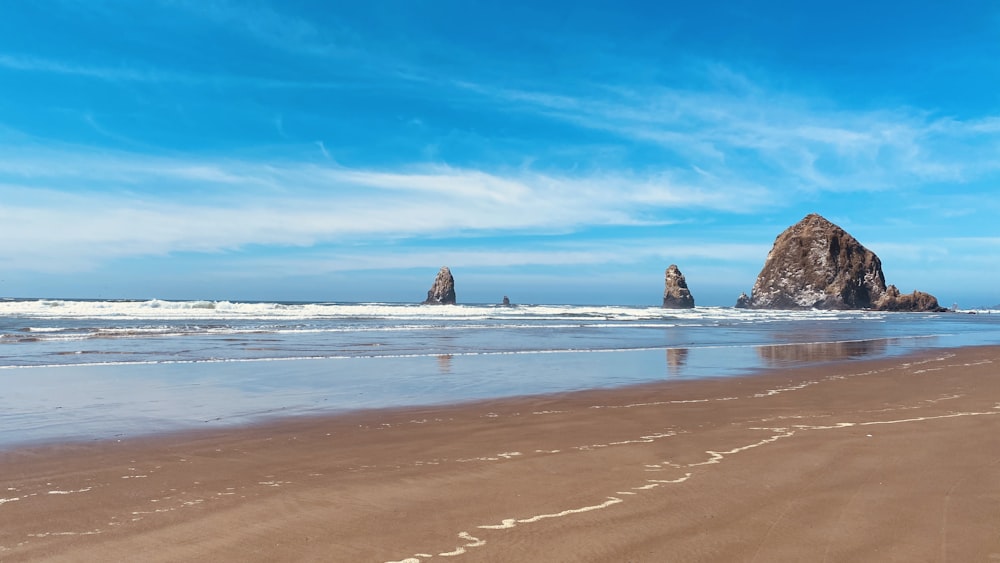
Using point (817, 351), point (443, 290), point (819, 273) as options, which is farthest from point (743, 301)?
point (817, 351)

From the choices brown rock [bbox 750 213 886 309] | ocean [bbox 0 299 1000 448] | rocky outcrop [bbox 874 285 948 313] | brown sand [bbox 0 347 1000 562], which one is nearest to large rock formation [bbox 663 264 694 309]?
brown rock [bbox 750 213 886 309]

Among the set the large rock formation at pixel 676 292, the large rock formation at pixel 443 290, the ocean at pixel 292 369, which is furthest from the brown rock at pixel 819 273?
the ocean at pixel 292 369

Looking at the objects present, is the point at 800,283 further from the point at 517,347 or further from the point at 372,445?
the point at 372,445

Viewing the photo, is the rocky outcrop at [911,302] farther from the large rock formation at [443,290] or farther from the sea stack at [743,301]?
the large rock formation at [443,290]

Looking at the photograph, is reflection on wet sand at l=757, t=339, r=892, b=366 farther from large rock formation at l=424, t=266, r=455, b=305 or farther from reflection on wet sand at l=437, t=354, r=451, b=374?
large rock formation at l=424, t=266, r=455, b=305

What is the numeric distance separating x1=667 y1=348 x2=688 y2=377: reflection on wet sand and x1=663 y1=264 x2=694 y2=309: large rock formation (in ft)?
249

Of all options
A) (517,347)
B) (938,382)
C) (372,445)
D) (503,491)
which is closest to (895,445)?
(503,491)

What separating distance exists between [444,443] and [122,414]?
4188 millimetres

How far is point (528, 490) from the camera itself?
4.16m

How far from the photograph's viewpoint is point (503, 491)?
4.15 metres

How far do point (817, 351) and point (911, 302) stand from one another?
81.0 metres

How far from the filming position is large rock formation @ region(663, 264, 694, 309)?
9119 cm

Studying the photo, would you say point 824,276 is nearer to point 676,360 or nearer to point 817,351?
point 817,351

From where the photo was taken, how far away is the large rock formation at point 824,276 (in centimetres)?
8819
